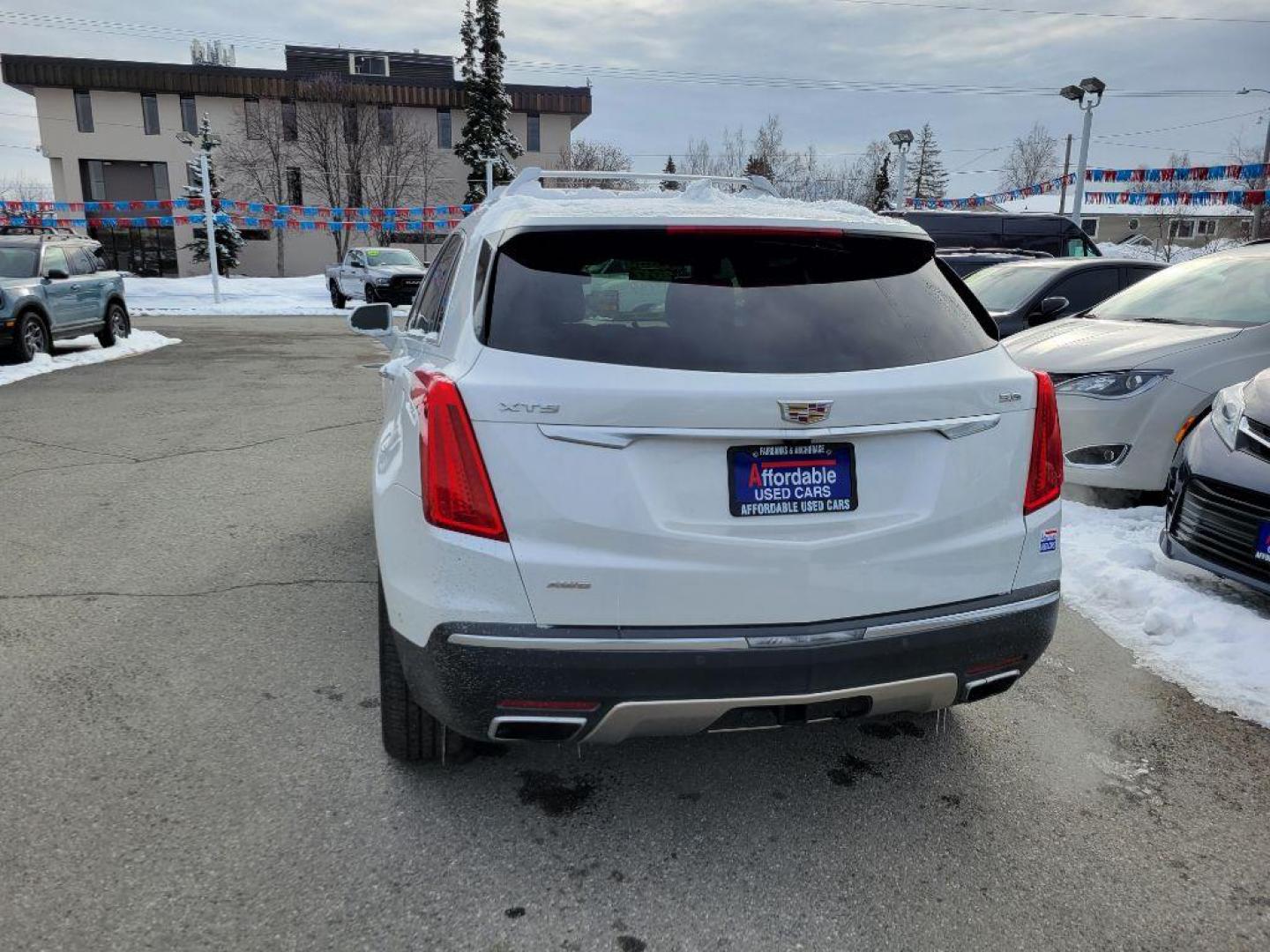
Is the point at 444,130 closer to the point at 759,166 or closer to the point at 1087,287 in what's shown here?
the point at 759,166

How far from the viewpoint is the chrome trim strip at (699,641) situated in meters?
2.24

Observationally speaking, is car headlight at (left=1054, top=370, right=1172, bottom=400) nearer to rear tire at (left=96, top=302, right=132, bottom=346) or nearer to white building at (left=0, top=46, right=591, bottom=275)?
rear tire at (left=96, top=302, right=132, bottom=346)

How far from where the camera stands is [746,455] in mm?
2268

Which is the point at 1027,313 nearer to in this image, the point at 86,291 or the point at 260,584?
the point at 260,584

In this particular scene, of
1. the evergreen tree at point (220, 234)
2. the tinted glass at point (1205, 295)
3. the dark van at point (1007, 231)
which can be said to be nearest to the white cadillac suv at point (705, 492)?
the tinted glass at point (1205, 295)

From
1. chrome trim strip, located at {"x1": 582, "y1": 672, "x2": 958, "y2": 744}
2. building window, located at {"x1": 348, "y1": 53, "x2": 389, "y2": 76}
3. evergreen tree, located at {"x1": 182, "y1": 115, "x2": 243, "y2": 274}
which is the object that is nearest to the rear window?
chrome trim strip, located at {"x1": 582, "y1": 672, "x2": 958, "y2": 744}

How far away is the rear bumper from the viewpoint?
225 cm

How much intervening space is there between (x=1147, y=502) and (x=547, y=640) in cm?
517

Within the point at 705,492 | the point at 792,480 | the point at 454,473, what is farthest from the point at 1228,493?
the point at 454,473

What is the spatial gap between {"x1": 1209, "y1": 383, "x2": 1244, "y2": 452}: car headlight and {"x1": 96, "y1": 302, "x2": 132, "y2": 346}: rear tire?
53.3ft

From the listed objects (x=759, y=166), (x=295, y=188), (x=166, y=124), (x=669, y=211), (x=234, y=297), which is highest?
(x=166, y=124)

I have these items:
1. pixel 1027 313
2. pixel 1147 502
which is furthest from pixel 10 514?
pixel 1027 313

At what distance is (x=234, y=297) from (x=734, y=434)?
3420cm

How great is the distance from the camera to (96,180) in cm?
4838
